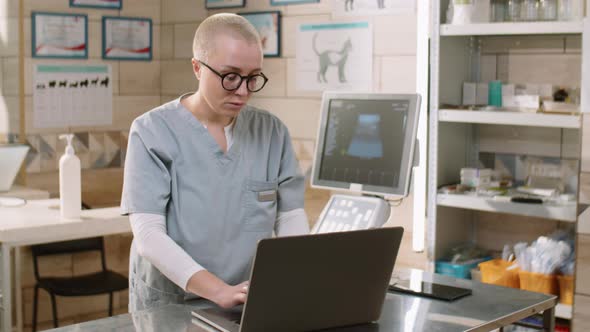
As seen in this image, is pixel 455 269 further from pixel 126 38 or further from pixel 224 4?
pixel 126 38

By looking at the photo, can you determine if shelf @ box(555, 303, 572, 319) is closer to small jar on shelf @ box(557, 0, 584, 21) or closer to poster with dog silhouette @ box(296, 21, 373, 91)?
small jar on shelf @ box(557, 0, 584, 21)

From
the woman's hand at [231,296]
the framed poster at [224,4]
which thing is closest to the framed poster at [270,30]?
the framed poster at [224,4]

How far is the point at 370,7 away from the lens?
11.9 feet

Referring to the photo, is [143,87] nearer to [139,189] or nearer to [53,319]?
[53,319]

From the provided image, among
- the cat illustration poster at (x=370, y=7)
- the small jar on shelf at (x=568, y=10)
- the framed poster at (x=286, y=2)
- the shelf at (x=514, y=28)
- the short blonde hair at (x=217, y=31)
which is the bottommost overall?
the short blonde hair at (x=217, y=31)

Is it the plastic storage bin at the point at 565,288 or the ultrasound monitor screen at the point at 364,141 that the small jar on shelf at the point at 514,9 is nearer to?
the ultrasound monitor screen at the point at 364,141

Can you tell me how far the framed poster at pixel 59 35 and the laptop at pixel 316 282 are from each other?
112 inches

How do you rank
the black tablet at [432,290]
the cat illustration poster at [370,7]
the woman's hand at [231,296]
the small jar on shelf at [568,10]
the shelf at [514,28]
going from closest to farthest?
the woman's hand at [231,296] < the black tablet at [432,290] < the shelf at [514,28] < the small jar on shelf at [568,10] < the cat illustration poster at [370,7]

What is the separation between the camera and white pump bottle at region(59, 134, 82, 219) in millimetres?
3182

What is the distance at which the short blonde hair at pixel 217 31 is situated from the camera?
1.86 metres

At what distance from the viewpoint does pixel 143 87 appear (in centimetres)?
465

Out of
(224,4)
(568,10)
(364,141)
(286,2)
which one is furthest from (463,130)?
(224,4)

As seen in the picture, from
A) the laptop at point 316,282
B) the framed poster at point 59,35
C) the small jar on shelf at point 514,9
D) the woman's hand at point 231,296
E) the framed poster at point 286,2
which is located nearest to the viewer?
the laptop at point 316,282

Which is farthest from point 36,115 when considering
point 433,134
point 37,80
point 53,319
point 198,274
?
point 198,274
